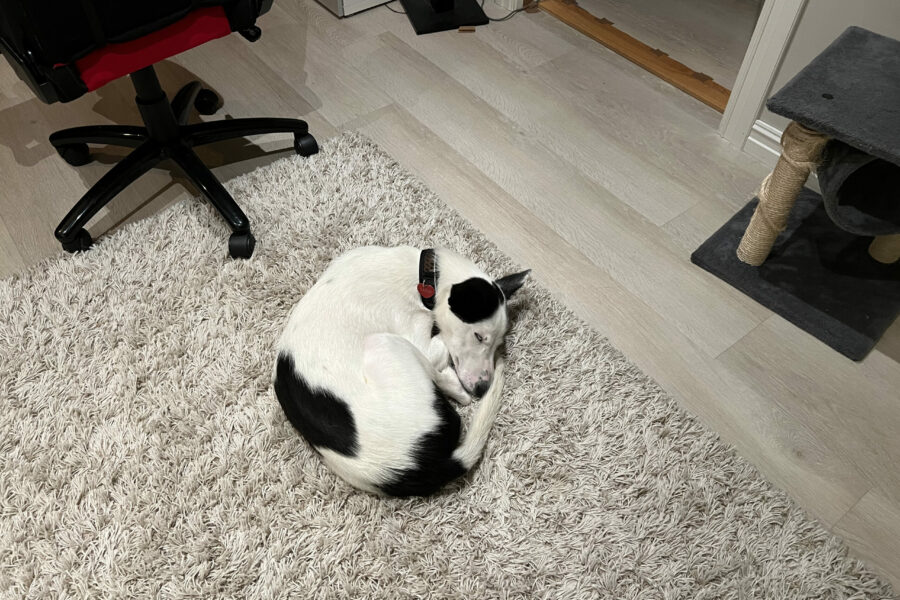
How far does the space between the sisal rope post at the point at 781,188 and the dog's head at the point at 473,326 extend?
0.67m

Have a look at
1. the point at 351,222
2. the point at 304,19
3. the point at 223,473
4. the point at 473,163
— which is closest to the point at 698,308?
the point at 473,163

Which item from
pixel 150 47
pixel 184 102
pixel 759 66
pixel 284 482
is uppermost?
pixel 150 47

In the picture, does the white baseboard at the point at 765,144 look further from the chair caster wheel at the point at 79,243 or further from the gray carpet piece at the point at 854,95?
the chair caster wheel at the point at 79,243

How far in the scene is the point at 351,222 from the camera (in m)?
1.82

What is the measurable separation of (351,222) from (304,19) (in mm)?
1147

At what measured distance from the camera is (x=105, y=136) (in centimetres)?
183

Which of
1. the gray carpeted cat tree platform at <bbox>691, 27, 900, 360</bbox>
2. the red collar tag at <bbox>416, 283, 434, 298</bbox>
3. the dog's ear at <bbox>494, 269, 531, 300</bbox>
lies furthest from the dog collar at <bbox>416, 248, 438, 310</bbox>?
the gray carpeted cat tree platform at <bbox>691, 27, 900, 360</bbox>

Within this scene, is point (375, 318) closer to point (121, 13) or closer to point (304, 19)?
point (121, 13)

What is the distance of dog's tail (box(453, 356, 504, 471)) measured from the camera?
1.26 m

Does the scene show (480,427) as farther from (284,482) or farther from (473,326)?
(284,482)

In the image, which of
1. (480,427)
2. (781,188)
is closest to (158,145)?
(480,427)

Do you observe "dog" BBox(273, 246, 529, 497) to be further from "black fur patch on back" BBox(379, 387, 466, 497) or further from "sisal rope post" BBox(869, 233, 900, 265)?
"sisal rope post" BBox(869, 233, 900, 265)

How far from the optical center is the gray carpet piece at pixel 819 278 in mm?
1621

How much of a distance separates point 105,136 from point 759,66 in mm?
1851
